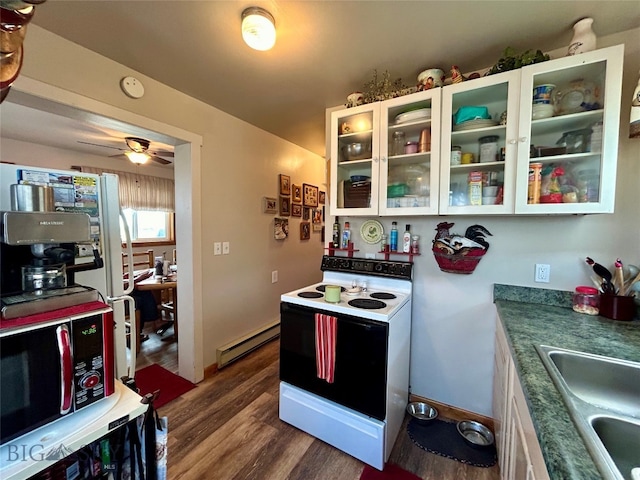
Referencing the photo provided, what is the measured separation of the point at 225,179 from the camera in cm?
246

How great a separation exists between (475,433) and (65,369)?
81.7 inches

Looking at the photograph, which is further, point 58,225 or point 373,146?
point 373,146

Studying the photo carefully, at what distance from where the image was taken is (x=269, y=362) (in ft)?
8.47

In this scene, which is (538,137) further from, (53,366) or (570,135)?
(53,366)

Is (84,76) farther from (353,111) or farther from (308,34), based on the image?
(353,111)

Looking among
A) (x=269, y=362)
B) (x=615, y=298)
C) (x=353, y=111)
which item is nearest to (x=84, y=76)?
(x=353, y=111)

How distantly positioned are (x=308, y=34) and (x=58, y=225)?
142cm

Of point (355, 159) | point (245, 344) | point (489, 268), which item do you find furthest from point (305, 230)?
point (489, 268)

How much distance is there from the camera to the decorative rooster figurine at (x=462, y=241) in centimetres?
165

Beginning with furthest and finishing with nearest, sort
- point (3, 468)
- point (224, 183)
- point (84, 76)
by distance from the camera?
point (224, 183)
point (84, 76)
point (3, 468)

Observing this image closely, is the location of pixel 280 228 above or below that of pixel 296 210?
below

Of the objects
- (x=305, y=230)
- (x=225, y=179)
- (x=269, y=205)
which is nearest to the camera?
(x=225, y=179)

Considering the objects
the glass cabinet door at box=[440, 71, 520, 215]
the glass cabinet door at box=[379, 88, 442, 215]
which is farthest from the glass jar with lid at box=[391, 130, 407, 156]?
the glass cabinet door at box=[440, 71, 520, 215]

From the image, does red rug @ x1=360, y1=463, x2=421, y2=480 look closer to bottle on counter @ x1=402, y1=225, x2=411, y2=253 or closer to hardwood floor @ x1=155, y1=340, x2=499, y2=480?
hardwood floor @ x1=155, y1=340, x2=499, y2=480
